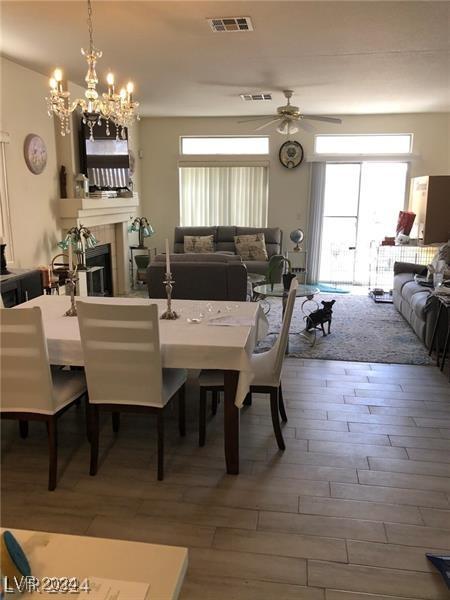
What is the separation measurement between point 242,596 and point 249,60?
426 centimetres

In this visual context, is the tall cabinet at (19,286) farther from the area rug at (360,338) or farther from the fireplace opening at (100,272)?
the area rug at (360,338)

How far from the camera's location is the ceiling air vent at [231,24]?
343cm

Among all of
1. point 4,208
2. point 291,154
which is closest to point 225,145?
point 291,154

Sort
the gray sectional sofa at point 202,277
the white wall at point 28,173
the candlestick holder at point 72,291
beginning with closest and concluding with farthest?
1. the candlestick holder at point 72,291
2. the gray sectional sofa at point 202,277
3. the white wall at point 28,173

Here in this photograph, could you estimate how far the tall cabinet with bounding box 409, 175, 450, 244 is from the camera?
22.3 feet

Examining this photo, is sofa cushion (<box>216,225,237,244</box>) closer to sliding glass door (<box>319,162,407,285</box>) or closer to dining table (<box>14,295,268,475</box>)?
sliding glass door (<box>319,162,407,285</box>)

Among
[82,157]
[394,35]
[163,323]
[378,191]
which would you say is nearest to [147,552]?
[163,323]

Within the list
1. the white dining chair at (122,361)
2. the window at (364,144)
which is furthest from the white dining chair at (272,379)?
the window at (364,144)

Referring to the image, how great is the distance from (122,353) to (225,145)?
21.5 ft

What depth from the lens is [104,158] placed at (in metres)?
6.34

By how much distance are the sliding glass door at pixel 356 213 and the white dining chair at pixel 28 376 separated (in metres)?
6.55

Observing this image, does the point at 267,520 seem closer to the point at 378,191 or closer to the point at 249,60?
the point at 249,60

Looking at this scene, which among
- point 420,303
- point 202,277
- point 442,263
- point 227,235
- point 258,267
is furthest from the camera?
point 227,235

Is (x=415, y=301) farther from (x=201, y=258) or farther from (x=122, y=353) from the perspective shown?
(x=122, y=353)
